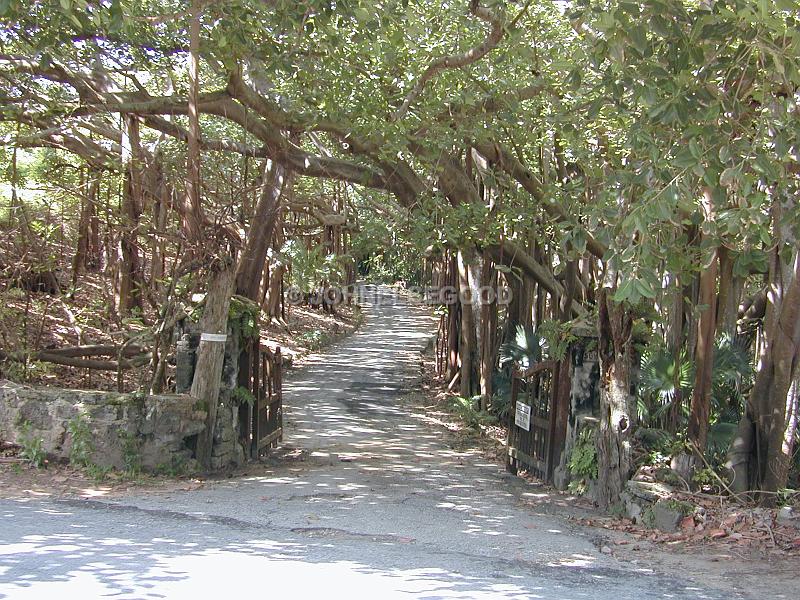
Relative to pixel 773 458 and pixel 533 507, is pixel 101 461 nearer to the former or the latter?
pixel 533 507

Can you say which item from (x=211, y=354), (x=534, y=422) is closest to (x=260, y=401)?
(x=211, y=354)

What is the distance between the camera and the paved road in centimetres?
608

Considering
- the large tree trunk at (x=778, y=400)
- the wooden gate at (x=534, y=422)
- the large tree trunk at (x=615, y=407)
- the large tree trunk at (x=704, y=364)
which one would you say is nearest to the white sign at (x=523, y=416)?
the wooden gate at (x=534, y=422)

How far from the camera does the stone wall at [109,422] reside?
32.8 ft

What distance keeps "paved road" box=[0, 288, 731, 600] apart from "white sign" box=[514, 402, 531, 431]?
0.75m

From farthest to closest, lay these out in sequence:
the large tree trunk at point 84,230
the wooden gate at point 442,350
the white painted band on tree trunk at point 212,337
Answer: the wooden gate at point 442,350 < the large tree trunk at point 84,230 < the white painted band on tree trunk at point 212,337

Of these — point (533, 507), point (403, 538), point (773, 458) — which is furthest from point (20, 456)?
point (773, 458)

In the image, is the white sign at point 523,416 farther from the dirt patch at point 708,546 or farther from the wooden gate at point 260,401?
the wooden gate at point 260,401

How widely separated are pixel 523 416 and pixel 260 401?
3.58 m

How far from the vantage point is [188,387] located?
1093 centimetres

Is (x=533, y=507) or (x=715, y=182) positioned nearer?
(x=715, y=182)

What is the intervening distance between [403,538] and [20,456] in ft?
16.1

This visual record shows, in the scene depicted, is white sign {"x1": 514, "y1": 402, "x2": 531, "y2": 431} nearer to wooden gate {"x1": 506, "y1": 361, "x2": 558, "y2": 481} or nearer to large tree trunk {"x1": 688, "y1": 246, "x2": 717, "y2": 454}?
wooden gate {"x1": 506, "y1": 361, "x2": 558, "y2": 481}

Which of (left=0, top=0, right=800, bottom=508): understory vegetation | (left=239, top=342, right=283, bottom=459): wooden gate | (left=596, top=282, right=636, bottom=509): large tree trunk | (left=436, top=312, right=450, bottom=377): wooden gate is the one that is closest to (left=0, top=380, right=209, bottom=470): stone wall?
(left=0, top=0, right=800, bottom=508): understory vegetation
